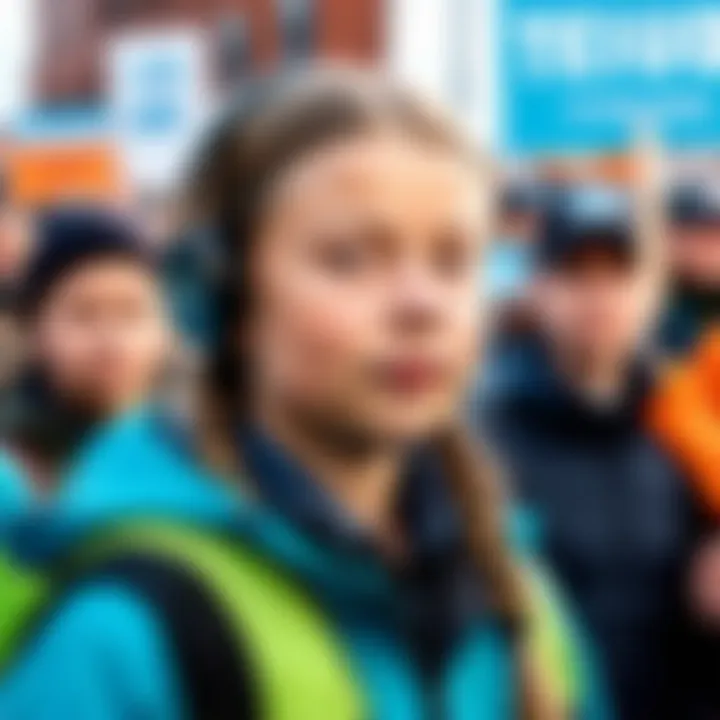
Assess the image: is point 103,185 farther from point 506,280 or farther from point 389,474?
point 389,474

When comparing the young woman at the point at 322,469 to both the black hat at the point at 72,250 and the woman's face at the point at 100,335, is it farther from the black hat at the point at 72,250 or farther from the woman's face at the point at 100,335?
A: the black hat at the point at 72,250

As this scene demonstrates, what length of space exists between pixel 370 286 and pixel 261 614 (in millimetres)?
168

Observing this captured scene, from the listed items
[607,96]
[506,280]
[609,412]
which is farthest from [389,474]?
[607,96]

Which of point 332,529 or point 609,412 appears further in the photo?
point 609,412

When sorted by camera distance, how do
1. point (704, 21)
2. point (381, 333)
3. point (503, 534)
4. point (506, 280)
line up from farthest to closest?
point (704, 21) < point (506, 280) < point (503, 534) < point (381, 333)

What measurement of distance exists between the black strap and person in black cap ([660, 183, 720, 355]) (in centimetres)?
102

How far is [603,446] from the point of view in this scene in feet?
4.81

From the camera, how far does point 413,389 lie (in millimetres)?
762

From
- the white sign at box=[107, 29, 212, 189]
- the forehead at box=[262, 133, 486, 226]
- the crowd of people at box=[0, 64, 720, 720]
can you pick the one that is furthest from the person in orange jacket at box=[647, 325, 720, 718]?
the white sign at box=[107, 29, 212, 189]

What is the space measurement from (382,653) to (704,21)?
5.45 ft

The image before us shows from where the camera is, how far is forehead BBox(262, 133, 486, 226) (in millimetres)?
759

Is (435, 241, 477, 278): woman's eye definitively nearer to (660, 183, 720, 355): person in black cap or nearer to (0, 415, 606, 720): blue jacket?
(0, 415, 606, 720): blue jacket

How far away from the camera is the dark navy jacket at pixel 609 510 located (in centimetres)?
132

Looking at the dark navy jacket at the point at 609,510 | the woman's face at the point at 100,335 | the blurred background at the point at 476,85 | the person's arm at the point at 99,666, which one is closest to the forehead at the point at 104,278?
the woman's face at the point at 100,335
